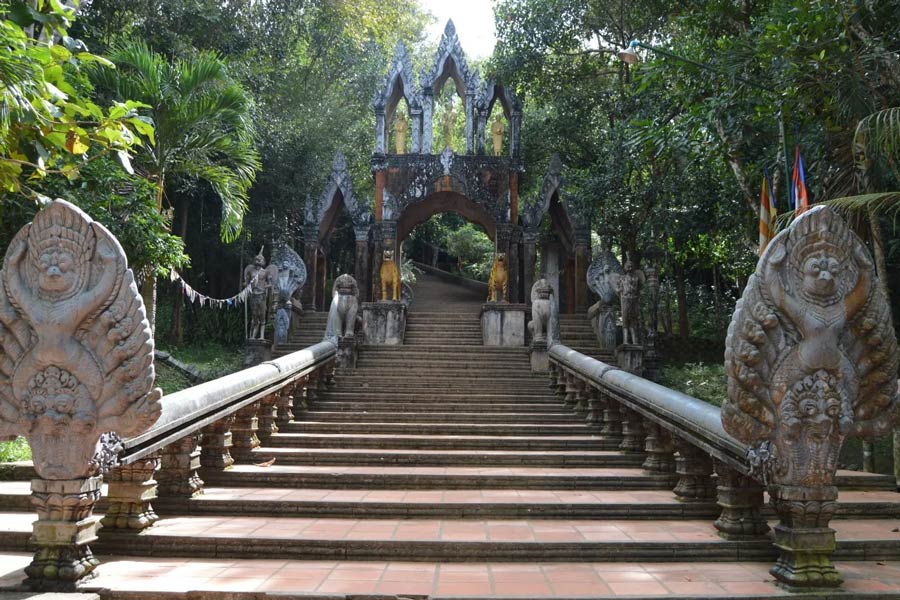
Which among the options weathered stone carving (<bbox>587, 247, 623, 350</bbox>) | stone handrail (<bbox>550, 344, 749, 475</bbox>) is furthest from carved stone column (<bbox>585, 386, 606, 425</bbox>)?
weathered stone carving (<bbox>587, 247, 623, 350</bbox>)

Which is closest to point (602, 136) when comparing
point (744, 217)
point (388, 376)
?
point (744, 217)

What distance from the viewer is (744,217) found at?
38.5ft

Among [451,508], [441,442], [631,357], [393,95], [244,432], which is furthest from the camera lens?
[393,95]

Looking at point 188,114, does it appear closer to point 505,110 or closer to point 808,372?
point 808,372

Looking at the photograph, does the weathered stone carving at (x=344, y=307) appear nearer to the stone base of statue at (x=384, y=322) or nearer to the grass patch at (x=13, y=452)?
the stone base of statue at (x=384, y=322)

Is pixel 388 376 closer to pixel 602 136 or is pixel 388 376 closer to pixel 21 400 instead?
pixel 21 400

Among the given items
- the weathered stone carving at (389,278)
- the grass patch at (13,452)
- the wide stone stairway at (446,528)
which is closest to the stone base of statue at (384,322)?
the weathered stone carving at (389,278)

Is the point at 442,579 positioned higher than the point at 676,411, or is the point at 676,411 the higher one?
the point at 676,411

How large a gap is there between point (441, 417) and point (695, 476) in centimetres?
376

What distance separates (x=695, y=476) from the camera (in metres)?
5.30

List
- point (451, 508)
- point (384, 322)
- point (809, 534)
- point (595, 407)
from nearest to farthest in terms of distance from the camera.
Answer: point (809, 534), point (451, 508), point (595, 407), point (384, 322)

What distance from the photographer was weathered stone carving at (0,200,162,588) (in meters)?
3.62

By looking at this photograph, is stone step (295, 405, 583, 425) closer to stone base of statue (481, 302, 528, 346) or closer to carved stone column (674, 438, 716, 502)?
carved stone column (674, 438, 716, 502)

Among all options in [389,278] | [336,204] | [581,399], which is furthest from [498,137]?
[581,399]
